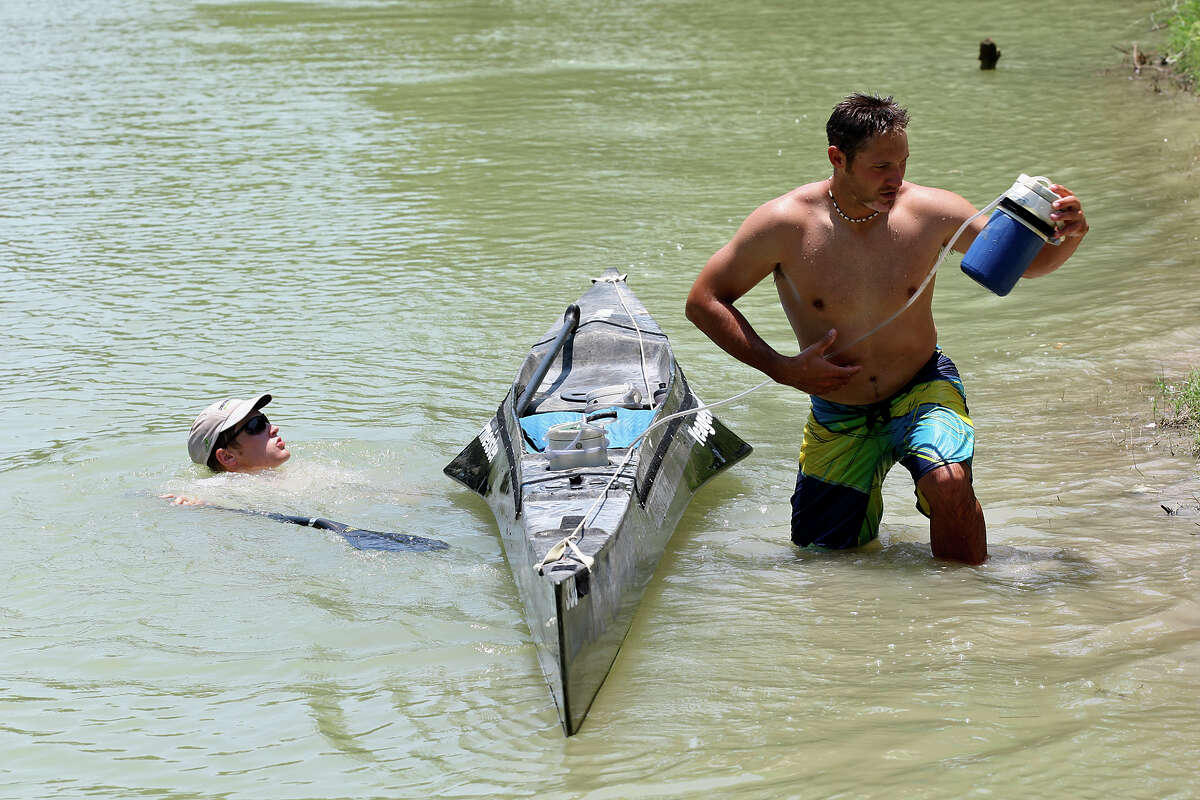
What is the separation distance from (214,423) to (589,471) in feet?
7.45

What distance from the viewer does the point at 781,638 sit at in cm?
466

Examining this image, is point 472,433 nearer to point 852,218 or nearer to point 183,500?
point 183,500

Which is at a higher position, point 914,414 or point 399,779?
point 914,414

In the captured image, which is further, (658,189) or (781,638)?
(658,189)

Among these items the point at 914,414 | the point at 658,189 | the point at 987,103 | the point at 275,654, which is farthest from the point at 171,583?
the point at 987,103

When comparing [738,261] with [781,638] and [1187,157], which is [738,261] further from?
[1187,157]

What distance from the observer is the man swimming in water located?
654cm

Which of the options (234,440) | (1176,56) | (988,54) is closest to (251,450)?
(234,440)

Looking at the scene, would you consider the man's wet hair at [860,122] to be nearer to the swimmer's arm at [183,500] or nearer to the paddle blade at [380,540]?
the paddle blade at [380,540]

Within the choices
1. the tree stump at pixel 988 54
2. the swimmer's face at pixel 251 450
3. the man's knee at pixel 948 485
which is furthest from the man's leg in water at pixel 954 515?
the tree stump at pixel 988 54

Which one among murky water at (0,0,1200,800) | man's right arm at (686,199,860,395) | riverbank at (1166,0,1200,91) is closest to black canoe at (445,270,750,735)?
murky water at (0,0,1200,800)

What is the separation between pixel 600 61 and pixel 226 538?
13.7 m

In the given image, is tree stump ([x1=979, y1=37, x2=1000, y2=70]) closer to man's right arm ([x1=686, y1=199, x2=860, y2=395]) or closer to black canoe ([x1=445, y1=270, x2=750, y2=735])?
black canoe ([x1=445, y1=270, x2=750, y2=735])

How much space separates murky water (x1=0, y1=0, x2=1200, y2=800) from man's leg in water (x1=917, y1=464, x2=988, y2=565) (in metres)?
0.10
